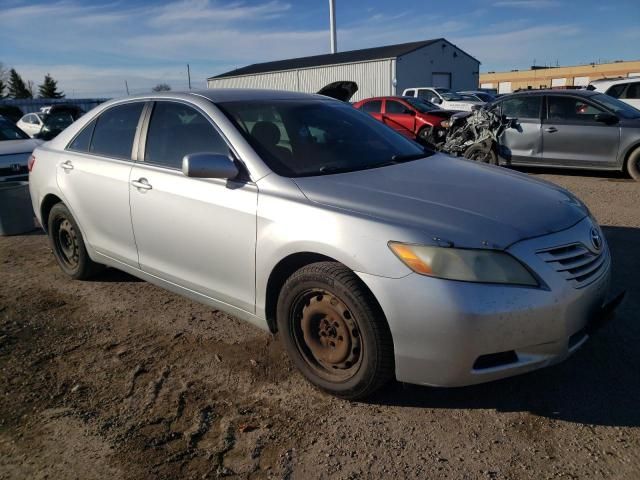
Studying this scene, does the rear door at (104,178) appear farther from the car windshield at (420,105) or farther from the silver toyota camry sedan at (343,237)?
the car windshield at (420,105)

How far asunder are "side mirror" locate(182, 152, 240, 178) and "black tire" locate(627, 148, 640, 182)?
25.7 ft

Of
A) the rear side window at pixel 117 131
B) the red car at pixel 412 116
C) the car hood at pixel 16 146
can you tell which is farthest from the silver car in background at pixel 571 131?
the car hood at pixel 16 146

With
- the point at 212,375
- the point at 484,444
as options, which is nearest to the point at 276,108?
the point at 212,375

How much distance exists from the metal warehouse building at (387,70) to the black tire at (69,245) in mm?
28820

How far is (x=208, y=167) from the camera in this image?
296 centimetres

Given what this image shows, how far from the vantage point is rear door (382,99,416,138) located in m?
14.0

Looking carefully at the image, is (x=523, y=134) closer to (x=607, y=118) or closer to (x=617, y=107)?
(x=607, y=118)

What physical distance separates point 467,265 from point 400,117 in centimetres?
Answer: 1262

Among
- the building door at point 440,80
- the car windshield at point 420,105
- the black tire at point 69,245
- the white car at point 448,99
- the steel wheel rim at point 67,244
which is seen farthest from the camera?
the building door at point 440,80

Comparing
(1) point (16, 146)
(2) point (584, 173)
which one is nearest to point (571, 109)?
(2) point (584, 173)

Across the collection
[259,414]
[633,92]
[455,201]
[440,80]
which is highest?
[440,80]

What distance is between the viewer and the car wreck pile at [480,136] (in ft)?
31.3

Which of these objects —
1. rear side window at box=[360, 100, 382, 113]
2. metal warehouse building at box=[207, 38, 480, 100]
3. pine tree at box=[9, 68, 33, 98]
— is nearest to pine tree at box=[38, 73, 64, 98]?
pine tree at box=[9, 68, 33, 98]

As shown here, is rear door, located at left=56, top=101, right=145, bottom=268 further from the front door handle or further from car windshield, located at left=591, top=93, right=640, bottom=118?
car windshield, located at left=591, top=93, right=640, bottom=118
